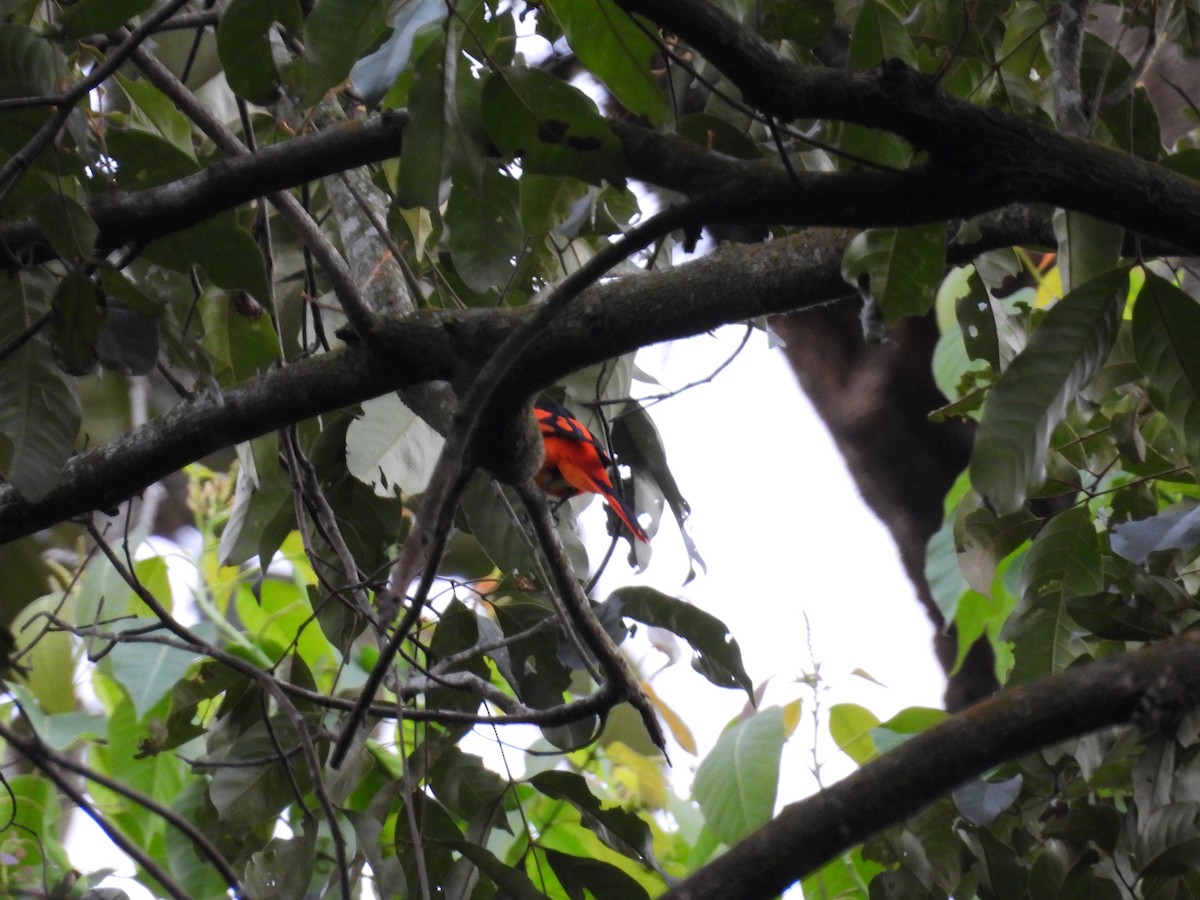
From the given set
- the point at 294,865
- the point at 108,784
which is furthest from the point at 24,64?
the point at 294,865

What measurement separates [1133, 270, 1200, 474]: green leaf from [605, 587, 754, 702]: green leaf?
0.68 meters

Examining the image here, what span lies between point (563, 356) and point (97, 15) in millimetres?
571

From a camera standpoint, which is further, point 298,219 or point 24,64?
point 298,219

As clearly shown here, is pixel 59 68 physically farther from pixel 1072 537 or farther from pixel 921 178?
pixel 1072 537

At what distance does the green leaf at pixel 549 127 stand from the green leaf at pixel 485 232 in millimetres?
185

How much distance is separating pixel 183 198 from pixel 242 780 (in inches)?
33.3

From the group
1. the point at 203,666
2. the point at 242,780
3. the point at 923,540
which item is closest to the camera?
the point at 242,780

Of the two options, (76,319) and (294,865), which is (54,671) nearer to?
(294,865)

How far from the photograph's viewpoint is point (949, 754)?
3.65ft

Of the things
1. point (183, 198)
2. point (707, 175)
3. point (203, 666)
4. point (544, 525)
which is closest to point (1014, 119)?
point (707, 175)

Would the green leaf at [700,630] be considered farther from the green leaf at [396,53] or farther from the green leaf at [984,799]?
the green leaf at [396,53]

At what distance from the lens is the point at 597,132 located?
43.3 inches

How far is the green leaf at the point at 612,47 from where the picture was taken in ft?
3.75

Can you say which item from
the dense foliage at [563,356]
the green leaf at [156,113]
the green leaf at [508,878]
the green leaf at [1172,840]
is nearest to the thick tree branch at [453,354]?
the dense foliage at [563,356]
